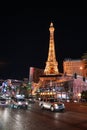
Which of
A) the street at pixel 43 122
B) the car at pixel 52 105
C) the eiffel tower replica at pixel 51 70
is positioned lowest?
the street at pixel 43 122

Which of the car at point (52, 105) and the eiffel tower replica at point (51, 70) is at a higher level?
the eiffel tower replica at point (51, 70)

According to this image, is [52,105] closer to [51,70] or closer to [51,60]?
[51,60]

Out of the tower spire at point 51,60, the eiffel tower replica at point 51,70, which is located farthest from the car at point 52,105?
the tower spire at point 51,60

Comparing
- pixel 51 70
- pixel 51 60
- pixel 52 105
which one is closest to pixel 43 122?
pixel 52 105

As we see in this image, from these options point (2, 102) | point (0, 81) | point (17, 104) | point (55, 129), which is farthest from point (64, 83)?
point (55, 129)

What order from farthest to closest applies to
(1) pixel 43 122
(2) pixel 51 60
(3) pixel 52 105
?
(2) pixel 51 60
(3) pixel 52 105
(1) pixel 43 122

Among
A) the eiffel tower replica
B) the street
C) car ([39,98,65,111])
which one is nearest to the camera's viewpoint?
the street

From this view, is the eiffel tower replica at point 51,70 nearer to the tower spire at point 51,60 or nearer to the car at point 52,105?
the tower spire at point 51,60

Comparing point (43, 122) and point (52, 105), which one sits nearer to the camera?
point (43, 122)

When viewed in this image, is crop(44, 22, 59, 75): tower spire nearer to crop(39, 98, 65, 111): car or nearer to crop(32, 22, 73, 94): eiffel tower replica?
crop(32, 22, 73, 94): eiffel tower replica

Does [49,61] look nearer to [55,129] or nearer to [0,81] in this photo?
[0,81]

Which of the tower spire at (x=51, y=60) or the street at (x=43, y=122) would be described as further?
the tower spire at (x=51, y=60)

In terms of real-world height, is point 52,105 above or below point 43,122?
above

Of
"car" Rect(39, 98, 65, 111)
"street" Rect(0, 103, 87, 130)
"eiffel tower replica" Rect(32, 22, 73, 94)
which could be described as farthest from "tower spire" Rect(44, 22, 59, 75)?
"street" Rect(0, 103, 87, 130)
